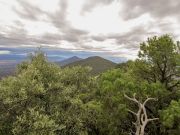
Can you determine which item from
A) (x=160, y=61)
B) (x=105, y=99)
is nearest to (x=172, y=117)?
(x=160, y=61)

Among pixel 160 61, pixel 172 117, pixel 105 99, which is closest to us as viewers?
pixel 172 117

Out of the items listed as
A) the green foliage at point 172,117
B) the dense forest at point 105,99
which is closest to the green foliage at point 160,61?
the dense forest at point 105,99

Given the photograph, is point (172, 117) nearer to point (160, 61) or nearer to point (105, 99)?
point (160, 61)

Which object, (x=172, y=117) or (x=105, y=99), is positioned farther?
(x=105, y=99)

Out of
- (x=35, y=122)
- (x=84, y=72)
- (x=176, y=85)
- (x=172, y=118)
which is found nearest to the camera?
(x=35, y=122)

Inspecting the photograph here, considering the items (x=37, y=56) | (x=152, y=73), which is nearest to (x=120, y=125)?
(x=152, y=73)

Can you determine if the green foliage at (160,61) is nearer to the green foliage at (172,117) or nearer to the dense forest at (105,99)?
the dense forest at (105,99)

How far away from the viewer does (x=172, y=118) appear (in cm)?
2645

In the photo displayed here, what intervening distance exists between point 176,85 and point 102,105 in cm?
1127

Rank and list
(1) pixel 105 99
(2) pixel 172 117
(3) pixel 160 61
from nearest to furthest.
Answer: (2) pixel 172 117, (3) pixel 160 61, (1) pixel 105 99

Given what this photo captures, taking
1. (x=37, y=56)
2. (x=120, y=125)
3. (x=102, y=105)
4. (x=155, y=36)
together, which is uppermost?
A: (x=155, y=36)

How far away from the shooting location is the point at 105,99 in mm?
35312

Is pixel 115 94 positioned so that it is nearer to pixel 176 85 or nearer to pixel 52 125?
pixel 176 85

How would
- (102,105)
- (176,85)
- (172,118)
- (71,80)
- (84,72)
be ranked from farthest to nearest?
(84,72)
(71,80)
(102,105)
(176,85)
(172,118)
